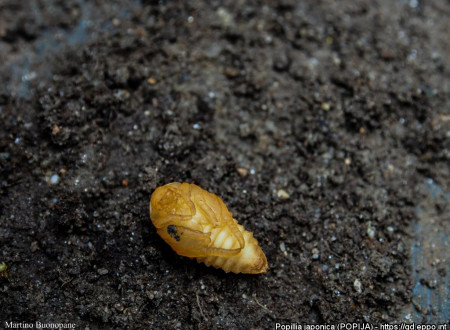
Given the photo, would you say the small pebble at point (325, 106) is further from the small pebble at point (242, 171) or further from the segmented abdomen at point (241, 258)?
the segmented abdomen at point (241, 258)

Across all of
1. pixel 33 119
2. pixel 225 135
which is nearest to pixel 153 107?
pixel 225 135

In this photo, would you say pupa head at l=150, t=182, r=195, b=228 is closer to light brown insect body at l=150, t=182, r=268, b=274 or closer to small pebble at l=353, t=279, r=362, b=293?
light brown insect body at l=150, t=182, r=268, b=274

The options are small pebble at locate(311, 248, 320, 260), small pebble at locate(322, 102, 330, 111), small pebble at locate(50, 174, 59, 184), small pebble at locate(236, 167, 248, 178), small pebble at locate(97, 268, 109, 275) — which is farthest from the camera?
small pebble at locate(322, 102, 330, 111)

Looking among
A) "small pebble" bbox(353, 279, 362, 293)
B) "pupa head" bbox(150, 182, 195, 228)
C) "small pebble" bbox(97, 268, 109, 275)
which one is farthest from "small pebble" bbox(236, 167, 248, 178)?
"small pebble" bbox(97, 268, 109, 275)

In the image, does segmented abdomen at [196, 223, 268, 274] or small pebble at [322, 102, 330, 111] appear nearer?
segmented abdomen at [196, 223, 268, 274]

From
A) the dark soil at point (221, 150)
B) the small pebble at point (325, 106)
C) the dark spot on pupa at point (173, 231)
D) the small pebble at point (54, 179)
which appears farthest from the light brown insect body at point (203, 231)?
the small pebble at point (325, 106)

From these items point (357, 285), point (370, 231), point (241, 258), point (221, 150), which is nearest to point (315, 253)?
point (357, 285)

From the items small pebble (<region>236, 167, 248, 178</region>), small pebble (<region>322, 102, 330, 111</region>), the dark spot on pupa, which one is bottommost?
small pebble (<region>236, 167, 248, 178</region>)
